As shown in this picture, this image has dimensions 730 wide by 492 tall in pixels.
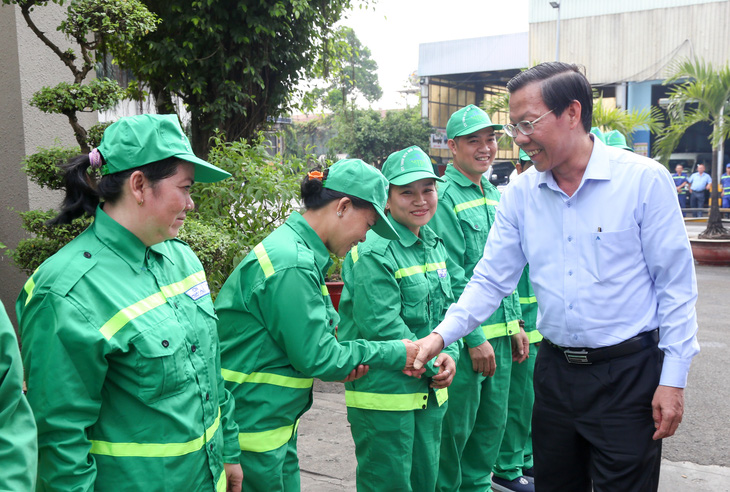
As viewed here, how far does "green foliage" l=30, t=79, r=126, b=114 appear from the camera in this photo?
414 centimetres

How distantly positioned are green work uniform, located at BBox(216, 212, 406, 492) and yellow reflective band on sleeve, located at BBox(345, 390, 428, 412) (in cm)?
49

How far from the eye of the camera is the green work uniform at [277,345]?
2.29 meters

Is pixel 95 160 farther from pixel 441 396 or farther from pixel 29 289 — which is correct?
pixel 441 396

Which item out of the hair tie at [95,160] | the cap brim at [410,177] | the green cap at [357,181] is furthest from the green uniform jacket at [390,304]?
the hair tie at [95,160]

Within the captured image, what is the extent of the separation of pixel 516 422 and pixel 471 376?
86cm

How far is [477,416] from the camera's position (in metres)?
3.76

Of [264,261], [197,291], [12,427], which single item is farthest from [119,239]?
[12,427]

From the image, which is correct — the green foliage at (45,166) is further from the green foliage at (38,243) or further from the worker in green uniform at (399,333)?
the worker in green uniform at (399,333)

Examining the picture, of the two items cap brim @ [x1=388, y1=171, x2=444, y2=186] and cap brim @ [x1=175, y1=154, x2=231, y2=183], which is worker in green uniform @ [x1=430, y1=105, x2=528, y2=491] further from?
cap brim @ [x1=175, y1=154, x2=231, y2=183]

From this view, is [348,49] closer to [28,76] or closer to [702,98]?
[28,76]

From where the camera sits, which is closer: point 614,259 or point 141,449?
point 141,449

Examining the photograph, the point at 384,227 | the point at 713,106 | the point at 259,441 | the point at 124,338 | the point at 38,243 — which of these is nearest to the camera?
the point at 124,338

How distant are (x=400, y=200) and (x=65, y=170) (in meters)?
1.66

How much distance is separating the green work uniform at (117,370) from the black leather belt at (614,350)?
52.8 inches
